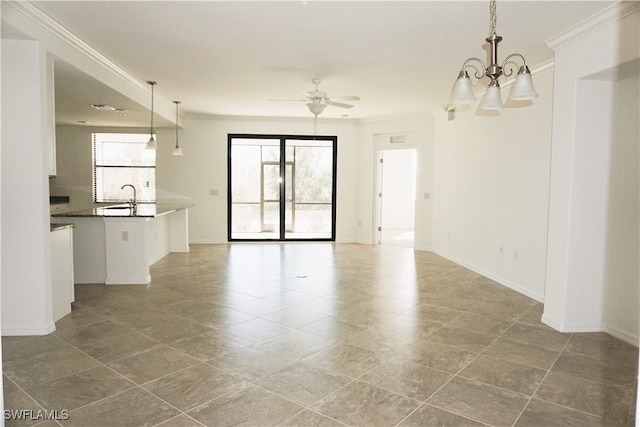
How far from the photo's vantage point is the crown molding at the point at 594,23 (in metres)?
3.22

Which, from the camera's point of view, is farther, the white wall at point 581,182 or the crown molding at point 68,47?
the white wall at point 581,182

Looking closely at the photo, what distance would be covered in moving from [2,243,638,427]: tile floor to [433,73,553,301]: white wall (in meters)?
0.55

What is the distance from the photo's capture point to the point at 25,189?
11.9 ft

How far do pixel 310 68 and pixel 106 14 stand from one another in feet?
7.60

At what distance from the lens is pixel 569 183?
3881 millimetres

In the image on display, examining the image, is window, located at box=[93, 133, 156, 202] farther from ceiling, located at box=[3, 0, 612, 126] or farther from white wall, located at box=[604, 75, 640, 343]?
white wall, located at box=[604, 75, 640, 343]

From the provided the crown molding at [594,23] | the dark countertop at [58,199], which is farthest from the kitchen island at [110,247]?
the crown molding at [594,23]

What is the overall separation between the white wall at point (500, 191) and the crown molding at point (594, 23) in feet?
2.87

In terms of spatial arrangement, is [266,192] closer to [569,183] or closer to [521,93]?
[569,183]

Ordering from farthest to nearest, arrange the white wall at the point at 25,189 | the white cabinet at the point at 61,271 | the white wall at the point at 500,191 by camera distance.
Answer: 1. the white wall at the point at 500,191
2. the white cabinet at the point at 61,271
3. the white wall at the point at 25,189

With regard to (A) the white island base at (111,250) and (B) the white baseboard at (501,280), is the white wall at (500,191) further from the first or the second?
(A) the white island base at (111,250)

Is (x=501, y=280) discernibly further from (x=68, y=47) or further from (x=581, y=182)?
(x=68, y=47)

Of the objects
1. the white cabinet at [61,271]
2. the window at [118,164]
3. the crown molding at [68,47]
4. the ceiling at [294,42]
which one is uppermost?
the ceiling at [294,42]

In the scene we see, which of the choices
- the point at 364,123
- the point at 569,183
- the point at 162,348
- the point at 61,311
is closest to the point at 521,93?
the point at 569,183
